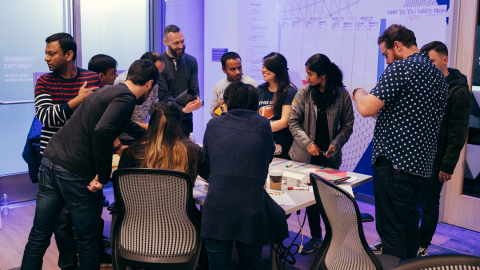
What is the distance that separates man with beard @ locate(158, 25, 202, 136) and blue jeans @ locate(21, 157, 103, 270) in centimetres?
183

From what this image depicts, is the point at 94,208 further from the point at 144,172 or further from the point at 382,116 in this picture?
the point at 382,116

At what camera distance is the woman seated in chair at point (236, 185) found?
1934 mm

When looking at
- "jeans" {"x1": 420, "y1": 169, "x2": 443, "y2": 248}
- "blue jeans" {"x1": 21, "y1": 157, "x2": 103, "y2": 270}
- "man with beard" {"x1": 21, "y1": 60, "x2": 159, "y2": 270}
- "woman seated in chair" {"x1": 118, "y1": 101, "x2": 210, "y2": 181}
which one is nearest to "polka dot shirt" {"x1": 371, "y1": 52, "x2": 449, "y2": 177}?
"jeans" {"x1": 420, "y1": 169, "x2": 443, "y2": 248}

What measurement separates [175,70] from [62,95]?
67.3 inches

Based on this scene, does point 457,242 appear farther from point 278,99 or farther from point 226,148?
point 226,148

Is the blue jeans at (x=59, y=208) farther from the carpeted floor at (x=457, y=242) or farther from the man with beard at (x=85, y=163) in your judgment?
the carpeted floor at (x=457, y=242)

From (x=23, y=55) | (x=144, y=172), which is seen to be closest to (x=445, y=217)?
(x=144, y=172)

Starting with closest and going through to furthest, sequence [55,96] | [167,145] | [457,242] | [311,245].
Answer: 1. [167,145]
2. [55,96]
3. [311,245]
4. [457,242]

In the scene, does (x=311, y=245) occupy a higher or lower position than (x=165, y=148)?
lower

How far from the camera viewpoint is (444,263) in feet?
3.53

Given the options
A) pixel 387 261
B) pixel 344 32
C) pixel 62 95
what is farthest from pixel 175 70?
pixel 387 261

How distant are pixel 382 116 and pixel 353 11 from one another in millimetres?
2327

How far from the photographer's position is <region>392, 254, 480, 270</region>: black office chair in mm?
1067

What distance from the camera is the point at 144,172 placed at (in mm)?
1958
